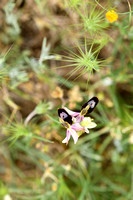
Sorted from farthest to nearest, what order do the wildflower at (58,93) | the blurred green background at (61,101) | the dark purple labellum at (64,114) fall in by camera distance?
the blurred green background at (61,101), the wildflower at (58,93), the dark purple labellum at (64,114)

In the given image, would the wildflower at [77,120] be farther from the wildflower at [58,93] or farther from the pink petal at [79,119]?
the wildflower at [58,93]

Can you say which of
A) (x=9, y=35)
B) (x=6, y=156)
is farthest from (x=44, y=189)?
(x=9, y=35)

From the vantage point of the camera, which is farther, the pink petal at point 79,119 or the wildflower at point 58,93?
the wildflower at point 58,93

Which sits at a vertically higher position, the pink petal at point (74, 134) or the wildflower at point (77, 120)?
the wildflower at point (77, 120)

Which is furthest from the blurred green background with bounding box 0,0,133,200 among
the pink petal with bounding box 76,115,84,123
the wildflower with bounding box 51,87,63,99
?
the pink petal with bounding box 76,115,84,123

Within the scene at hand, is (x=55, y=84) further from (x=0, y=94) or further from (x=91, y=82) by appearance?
(x=0, y=94)

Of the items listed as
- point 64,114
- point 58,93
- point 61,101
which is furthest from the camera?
point 61,101

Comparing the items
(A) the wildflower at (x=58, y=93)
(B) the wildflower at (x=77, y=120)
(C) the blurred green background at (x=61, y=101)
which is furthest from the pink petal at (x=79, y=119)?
(C) the blurred green background at (x=61, y=101)

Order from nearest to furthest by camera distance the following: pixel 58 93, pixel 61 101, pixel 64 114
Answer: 1. pixel 64 114
2. pixel 58 93
3. pixel 61 101

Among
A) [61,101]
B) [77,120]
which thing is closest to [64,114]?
[77,120]

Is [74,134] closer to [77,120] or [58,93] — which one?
[77,120]
